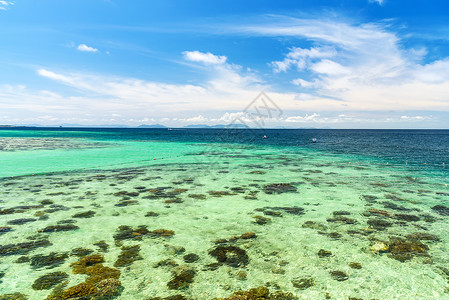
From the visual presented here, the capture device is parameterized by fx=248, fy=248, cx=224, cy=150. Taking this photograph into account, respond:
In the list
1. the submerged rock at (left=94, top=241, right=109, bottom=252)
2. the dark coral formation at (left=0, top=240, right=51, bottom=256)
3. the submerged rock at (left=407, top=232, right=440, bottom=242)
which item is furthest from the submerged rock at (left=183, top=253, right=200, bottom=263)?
the submerged rock at (left=407, top=232, right=440, bottom=242)

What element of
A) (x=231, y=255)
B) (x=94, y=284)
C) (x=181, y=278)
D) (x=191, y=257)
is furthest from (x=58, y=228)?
(x=231, y=255)

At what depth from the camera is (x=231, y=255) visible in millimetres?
8227

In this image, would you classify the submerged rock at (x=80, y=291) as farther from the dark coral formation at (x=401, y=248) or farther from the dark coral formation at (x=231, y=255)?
the dark coral formation at (x=401, y=248)

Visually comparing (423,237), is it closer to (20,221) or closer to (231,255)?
(231,255)

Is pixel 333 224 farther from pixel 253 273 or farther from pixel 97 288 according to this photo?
pixel 97 288

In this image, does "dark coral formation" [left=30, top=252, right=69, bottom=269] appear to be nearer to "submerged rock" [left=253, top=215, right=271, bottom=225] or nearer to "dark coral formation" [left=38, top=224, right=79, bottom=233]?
"dark coral formation" [left=38, top=224, right=79, bottom=233]

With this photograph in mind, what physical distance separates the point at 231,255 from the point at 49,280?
17.0 ft

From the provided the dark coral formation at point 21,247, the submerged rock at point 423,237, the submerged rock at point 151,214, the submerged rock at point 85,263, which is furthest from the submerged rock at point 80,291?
the submerged rock at point 423,237

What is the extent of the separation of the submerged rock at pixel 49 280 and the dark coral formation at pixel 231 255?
14.1 feet

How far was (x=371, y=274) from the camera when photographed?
7238 millimetres

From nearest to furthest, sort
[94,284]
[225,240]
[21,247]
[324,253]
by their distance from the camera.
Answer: [94,284] < [324,253] < [21,247] < [225,240]

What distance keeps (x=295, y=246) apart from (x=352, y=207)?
6247 mm

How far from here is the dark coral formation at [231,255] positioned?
25.4 ft

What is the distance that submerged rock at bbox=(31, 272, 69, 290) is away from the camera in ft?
21.2
